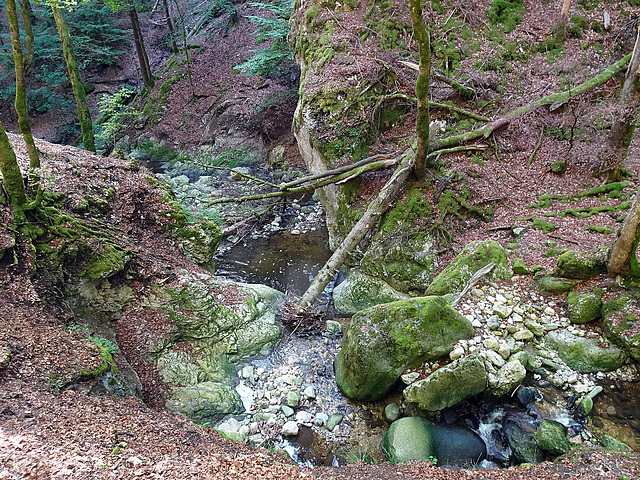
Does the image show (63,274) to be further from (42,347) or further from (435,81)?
(435,81)

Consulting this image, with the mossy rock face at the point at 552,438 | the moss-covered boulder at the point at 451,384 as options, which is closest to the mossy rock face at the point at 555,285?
the moss-covered boulder at the point at 451,384

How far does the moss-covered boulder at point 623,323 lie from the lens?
17.5 feet

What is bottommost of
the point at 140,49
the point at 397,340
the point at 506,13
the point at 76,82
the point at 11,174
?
the point at 397,340

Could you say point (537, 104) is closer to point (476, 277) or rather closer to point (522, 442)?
point (476, 277)

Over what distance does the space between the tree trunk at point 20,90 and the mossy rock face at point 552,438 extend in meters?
8.73

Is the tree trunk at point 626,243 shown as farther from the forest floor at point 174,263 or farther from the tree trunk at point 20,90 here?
the tree trunk at point 20,90

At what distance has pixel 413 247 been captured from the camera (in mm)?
8828

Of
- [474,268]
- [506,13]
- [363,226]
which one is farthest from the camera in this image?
[506,13]

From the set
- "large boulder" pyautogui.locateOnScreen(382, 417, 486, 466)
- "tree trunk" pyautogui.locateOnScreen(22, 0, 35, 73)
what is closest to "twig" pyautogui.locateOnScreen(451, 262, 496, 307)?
"large boulder" pyautogui.locateOnScreen(382, 417, 486, 466)

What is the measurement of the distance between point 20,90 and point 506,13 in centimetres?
1463

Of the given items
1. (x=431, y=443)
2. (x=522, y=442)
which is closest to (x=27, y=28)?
(x=431, y=443)

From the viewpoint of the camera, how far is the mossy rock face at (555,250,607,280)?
623 cm

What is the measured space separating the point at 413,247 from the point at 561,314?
3.37 metres

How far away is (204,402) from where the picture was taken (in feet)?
19.9
